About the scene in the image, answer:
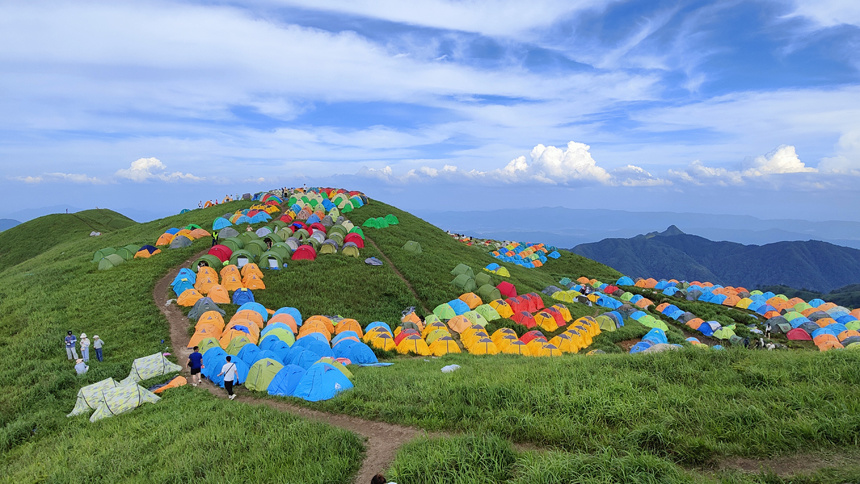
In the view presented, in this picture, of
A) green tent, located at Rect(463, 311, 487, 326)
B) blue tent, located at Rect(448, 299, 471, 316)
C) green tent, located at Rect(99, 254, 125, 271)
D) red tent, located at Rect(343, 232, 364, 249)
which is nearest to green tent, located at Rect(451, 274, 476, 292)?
blue tent, located at Rect(448, 299, 471, 316)

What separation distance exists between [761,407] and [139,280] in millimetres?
32976

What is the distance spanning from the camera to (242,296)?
82.7ft

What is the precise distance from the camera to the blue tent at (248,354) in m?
15.8

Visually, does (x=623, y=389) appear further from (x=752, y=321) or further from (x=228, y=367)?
(x=752, y=321)

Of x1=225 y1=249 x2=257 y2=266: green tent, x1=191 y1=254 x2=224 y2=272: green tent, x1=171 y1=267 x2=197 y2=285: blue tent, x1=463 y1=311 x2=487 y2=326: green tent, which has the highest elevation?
x1=225 y1=249 x2=257 y2=266: green tent

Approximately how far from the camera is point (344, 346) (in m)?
19.3

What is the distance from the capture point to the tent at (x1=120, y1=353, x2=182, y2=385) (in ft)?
50.1

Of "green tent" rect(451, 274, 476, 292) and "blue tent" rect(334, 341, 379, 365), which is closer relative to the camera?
"blue tent" rect(334, 341, 379, 365)

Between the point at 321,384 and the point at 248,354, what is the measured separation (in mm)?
5303

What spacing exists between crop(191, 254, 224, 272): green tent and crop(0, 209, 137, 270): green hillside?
5114 cm

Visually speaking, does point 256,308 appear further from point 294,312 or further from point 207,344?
point 207,344

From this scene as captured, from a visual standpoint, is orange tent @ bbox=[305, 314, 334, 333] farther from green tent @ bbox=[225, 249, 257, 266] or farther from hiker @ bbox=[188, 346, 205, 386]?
green tent @ bbox=[225, 249, 257, 266]

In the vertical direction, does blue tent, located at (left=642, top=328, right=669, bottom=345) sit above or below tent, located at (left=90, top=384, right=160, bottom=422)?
below

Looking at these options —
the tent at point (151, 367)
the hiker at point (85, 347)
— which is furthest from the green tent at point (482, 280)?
the hiker at point (85, 347)
